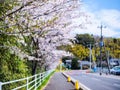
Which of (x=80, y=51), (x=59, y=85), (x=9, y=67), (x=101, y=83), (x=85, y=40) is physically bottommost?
(x=101, y=83)

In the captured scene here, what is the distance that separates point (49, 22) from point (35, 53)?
13.8 metres

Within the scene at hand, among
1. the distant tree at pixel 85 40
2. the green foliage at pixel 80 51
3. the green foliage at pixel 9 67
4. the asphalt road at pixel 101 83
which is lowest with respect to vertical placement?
the asphalt road at pixel 101 83

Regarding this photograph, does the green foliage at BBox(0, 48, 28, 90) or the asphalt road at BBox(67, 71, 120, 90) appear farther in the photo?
the asphalt road at BBox(67, 71, 120, 90)

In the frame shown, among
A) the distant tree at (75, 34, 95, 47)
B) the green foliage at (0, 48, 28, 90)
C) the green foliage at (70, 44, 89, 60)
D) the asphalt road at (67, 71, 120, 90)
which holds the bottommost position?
the asphalt road at (67, 71, 120, 90)

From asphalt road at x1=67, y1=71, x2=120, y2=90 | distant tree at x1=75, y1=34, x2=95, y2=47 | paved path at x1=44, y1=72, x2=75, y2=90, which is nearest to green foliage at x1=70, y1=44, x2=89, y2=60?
distant tree at x1=75, y1=34, x2=95, y2=47

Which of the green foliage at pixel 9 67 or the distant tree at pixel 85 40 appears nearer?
the green foliage at pixel 9 67

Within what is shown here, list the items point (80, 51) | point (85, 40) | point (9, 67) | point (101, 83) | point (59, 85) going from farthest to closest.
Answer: point (85, 40), point (80, 51), point (101, 83), point (59, 85), point (9, 67)

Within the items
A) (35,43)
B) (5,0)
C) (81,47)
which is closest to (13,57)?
(5,0)

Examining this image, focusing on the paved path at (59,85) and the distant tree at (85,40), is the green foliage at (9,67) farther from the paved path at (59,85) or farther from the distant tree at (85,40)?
the distant tree at (85,40)

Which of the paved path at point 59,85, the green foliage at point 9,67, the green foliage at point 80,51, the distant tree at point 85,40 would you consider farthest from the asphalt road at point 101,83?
the distant tree at point 85,40

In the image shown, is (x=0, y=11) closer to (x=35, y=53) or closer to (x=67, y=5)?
(x=67, y=5)

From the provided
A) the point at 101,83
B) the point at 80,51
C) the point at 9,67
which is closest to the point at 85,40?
the point at 80,51

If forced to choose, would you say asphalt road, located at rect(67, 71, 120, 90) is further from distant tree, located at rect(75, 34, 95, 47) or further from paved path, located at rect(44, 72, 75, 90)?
distant tree, located at rect(75, 34, 95, 47)

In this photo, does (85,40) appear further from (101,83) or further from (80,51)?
(101,83)
